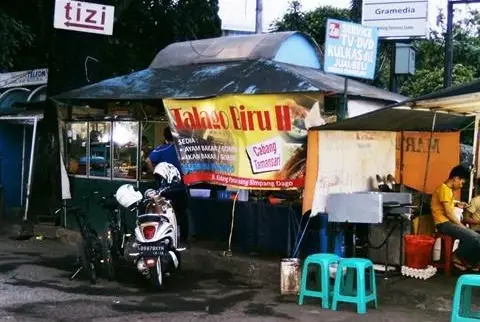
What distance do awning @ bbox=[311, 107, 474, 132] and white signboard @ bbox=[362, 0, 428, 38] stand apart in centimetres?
415

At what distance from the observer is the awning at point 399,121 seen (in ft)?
23.5

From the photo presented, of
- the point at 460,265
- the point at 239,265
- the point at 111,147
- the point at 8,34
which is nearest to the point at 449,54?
the point at 460,265

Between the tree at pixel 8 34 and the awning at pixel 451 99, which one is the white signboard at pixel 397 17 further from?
the tree at pixel 8 34

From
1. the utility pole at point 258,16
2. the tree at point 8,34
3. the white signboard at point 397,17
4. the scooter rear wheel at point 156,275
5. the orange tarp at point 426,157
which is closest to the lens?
the scooter rear wheel at point 156,275

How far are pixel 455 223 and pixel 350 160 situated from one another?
1426 millimetres

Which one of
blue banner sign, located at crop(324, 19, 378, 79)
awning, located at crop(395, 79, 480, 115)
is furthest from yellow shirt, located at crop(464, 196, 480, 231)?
blue banner sign, located at crop(324, 19, 378, 79)

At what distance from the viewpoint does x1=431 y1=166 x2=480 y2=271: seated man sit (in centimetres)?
742

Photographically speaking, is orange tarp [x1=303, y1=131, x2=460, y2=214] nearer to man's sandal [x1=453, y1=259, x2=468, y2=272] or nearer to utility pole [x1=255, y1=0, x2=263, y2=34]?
man's sandal [x1=453, y1=259, x2=468, y2=272]

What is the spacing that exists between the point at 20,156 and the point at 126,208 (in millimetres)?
7875

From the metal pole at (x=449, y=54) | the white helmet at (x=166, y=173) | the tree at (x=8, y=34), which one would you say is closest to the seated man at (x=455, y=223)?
the metal pole at (x=449, y=54)

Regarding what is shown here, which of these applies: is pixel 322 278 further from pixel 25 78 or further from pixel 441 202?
pixel 25 78

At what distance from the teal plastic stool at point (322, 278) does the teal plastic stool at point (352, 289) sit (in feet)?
0.32

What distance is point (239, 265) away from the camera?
27.2ft

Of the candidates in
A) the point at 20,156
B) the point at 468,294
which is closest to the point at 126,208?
the point at 468,294
